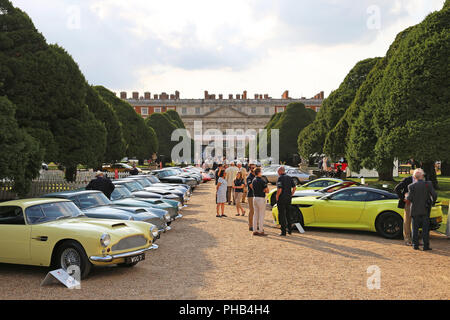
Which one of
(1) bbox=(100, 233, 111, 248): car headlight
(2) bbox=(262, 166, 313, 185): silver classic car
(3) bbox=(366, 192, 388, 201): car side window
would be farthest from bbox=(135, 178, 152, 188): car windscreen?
(2) bbox=(262, 166, 313, 185): silver classic car

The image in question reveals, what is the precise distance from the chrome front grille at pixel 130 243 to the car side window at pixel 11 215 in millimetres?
1797

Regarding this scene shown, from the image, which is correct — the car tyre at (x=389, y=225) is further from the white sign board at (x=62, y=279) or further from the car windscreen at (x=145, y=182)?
the car windscreen at (x=145, y=182)

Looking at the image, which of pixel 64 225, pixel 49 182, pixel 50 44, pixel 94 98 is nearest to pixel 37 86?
pixel 50 44

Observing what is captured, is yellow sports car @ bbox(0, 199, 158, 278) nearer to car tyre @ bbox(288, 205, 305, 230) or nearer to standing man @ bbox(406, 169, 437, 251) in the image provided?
car tyre @ bbox(288, 205, 305, 230)

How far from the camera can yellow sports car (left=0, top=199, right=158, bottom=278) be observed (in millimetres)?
6801

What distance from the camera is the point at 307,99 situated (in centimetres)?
11488

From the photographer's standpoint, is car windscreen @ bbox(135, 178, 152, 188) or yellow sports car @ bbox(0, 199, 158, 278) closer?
yellow sports car @ bbox(0, 199, 158, 278)

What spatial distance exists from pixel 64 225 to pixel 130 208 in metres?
3.12

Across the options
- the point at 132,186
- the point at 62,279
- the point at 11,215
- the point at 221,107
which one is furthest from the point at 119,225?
the point at 221,107

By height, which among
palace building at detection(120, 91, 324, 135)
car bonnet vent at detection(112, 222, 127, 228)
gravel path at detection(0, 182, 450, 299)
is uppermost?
palace building at detection(120, 91, 324, 135)

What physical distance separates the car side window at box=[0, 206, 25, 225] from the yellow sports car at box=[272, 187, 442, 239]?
21.6 ft

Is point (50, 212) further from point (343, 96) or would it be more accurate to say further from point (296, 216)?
point (343, 96)

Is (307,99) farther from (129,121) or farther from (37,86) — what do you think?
(37,86)

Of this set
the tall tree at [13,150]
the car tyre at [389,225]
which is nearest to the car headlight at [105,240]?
the car tyre at [389,225]
